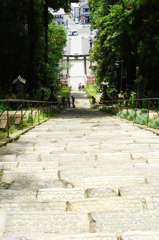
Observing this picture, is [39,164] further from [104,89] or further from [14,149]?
[104,89]

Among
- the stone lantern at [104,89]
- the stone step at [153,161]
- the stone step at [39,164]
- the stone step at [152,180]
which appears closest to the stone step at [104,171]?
the stone step at [152,180]

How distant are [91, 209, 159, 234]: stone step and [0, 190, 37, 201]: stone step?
2.18 ft

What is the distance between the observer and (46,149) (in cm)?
414

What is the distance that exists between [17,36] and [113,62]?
34.0ft

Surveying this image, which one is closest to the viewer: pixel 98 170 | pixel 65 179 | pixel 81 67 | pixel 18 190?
pixel 18 190

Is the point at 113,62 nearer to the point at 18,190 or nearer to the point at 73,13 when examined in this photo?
the point at 18,190

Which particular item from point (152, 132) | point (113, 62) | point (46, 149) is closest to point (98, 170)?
point (46, 149)

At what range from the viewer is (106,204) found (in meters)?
1.86

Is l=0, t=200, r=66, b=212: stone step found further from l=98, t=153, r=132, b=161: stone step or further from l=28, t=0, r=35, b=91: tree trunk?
l=28, t=0, r=35, b=91: tree trunk

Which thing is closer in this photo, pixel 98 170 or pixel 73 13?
pixel 98 170

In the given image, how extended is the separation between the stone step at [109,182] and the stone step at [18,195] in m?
0.51

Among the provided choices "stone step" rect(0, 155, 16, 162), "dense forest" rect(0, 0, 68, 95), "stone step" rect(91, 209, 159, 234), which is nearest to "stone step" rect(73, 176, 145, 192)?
"stone step" rect(91, 209, 159, 234)

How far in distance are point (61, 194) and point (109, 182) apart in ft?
1.91

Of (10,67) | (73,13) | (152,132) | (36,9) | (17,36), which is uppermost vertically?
(73,13)
